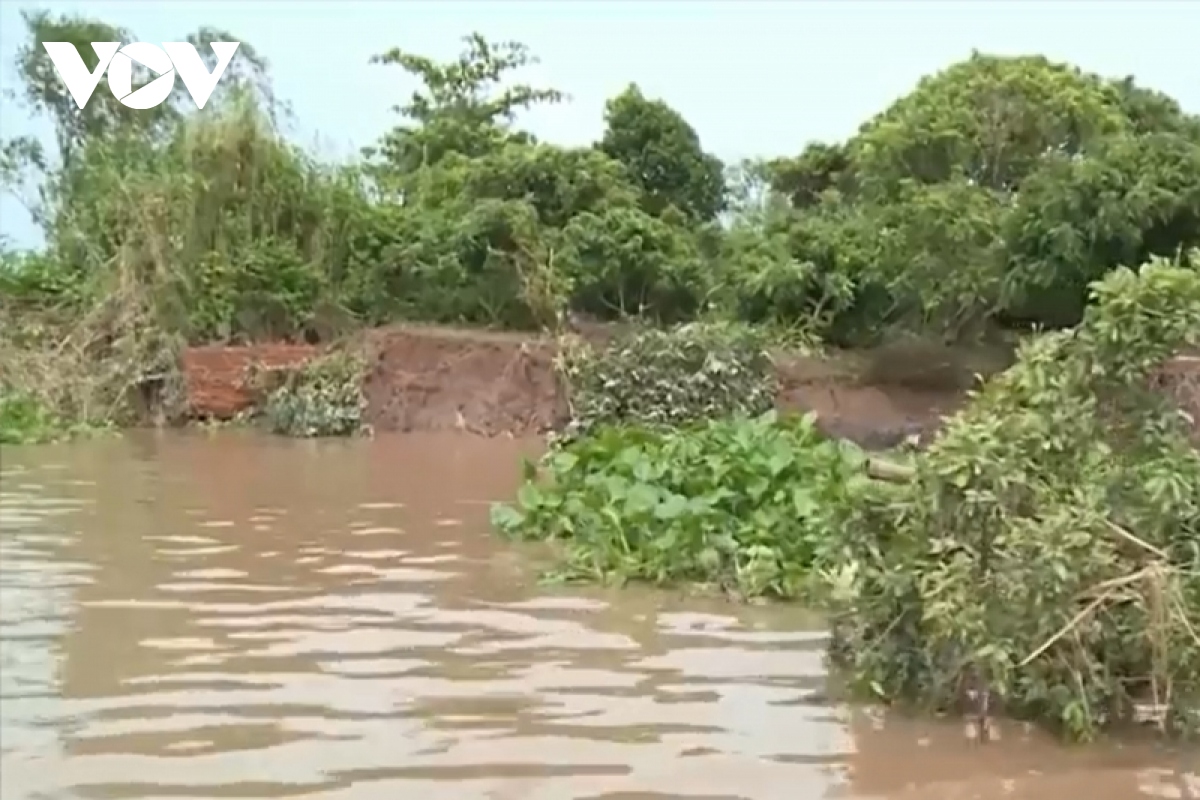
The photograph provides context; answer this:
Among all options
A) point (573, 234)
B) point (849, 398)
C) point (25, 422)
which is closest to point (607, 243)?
point (573, 234)

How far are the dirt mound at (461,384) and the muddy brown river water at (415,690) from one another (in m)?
8.06

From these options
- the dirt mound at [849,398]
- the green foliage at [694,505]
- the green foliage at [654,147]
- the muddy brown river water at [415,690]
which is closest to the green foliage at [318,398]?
the dirt mound at [849,398]

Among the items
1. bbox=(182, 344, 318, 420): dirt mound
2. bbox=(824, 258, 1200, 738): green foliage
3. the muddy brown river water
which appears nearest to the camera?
the muddy brown river water

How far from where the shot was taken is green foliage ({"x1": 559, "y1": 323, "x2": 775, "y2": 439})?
53.0ft

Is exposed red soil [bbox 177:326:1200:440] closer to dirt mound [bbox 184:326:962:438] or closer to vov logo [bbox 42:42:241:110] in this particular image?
dirt mound [bbox 184:326:962:438]

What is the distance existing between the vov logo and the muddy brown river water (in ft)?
22.8

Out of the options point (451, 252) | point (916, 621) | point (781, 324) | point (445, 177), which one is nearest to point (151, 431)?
point (451, 252)

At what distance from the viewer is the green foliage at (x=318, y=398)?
54.9ft

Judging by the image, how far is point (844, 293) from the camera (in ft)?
60.3

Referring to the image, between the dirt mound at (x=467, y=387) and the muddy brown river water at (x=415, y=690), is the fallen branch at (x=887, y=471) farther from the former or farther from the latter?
the dirt mound at (x=467, y=387)

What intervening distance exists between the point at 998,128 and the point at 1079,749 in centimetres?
1433

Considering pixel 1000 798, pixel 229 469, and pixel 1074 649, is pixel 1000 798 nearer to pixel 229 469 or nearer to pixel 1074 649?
pixel 1074 649

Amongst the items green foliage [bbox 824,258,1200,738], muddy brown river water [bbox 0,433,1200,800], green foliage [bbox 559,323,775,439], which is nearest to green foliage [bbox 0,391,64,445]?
green foliage [bbox 559,323,775,439]

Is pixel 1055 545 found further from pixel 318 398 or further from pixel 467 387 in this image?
pixel 467 387
